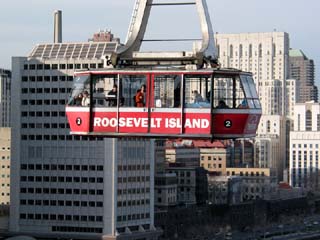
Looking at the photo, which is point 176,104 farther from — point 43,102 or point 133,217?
point 43,102

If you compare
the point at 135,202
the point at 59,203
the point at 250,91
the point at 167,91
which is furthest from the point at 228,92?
the point at 135,202

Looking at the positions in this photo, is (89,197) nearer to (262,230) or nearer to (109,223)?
(109,223)

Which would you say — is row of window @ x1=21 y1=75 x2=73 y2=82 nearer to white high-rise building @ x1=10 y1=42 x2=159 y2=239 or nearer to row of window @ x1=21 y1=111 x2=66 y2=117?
white high-rise building @ x1=10 y1=42 x2=159 y2=239

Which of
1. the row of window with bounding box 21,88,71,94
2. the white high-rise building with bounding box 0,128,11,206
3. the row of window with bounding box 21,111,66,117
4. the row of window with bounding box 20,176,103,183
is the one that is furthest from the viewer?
the white high-rise building with bounding box 0,128,11,206

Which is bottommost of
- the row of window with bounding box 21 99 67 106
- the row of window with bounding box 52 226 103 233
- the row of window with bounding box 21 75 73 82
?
the row of window with bounding box 52 226 103 233

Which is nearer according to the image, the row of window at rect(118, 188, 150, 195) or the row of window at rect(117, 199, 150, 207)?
the row of window at rect(117, 199, 150, 207)

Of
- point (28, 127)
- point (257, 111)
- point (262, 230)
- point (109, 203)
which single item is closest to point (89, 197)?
point (109, 203)

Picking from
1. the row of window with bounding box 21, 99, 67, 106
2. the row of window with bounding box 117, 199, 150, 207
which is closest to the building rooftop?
the row of window with bounding box 21, 99, 67, 106

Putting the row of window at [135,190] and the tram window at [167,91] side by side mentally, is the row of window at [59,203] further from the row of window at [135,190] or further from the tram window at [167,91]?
the tram window at [167,91]
